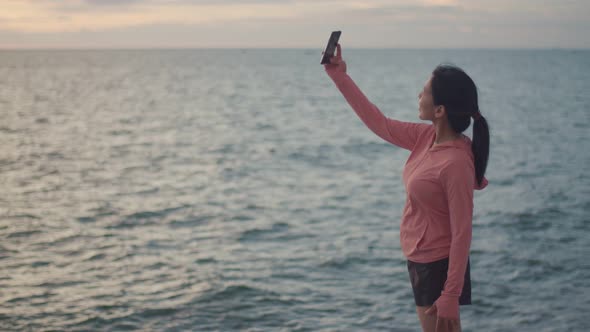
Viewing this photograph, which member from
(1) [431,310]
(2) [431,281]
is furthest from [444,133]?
(1) [431,310]

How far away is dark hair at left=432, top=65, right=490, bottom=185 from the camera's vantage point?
3387 millimetres

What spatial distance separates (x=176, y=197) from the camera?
1777cm

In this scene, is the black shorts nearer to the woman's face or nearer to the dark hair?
the dark hair

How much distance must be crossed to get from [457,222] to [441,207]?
16 cm

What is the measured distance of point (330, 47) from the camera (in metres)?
3.95

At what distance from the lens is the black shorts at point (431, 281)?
3.56m

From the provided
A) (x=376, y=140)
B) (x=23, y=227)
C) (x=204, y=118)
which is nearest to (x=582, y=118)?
(x=376, y=140)

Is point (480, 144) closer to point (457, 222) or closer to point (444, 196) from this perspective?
point (444, 196)

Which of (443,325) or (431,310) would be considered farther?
(431,310)

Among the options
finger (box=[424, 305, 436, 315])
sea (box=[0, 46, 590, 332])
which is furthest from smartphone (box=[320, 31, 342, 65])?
sea (box=[0, 46, 590, 332])

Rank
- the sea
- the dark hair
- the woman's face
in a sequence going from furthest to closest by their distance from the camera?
the sea, the woman's face, the dark hair

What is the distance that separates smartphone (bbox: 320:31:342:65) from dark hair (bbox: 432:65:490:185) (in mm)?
733

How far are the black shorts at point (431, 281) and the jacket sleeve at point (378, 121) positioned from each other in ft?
2.51

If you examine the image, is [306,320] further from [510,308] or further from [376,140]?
[376,140]
